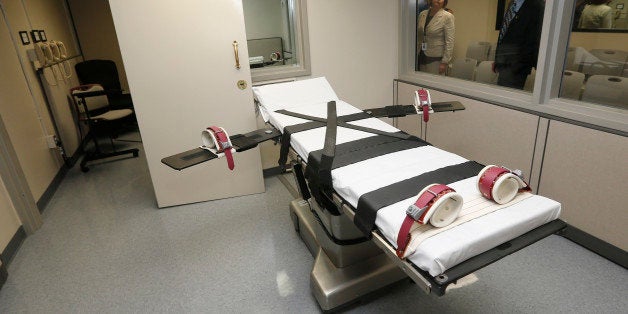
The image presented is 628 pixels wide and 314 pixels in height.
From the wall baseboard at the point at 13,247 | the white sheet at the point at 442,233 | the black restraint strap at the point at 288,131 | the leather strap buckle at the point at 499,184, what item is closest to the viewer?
the white sheet at the point at 442,233

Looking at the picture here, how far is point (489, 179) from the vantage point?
1151 mm

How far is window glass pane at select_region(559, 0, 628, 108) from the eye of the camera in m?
2.07

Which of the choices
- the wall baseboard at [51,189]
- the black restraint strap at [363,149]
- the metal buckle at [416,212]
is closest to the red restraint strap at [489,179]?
the metal buckle at [416,212]

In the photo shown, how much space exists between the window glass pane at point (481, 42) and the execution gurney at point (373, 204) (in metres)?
0.77

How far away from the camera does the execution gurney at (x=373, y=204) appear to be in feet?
3.35

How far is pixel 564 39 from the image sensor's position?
2.08 m

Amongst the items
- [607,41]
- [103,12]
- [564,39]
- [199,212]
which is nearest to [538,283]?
[564,39]

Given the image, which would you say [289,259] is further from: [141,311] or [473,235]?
[473,235]

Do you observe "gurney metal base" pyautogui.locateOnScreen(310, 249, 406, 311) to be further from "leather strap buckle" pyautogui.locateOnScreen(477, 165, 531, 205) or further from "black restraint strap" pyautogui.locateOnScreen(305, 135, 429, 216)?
"leather strap buckle" pyautogui.locateOnScreen(477, 165, 531, 205)

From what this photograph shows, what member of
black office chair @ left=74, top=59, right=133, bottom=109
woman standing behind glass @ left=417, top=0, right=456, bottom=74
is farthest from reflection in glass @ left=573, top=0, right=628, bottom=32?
black office chair @ left=74, top=59, right=133, bottom=109

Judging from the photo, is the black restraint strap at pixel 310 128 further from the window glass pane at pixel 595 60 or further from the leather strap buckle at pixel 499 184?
the window glass pane at pixel 595 60

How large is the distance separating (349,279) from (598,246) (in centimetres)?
154

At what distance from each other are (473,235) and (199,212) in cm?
232

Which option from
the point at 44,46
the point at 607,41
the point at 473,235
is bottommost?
the point at 473,235
